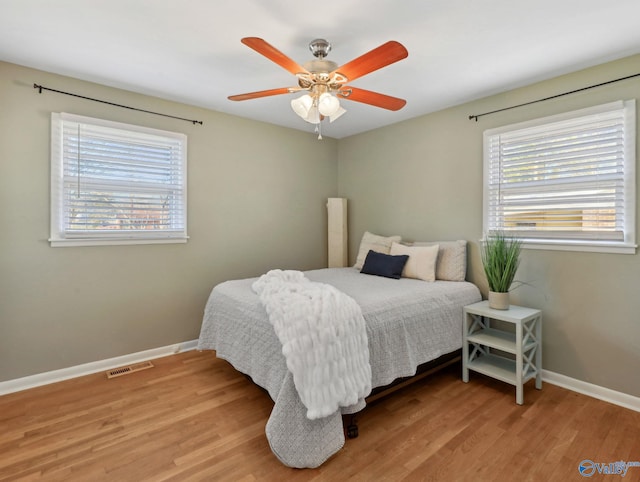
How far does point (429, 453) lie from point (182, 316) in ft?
8.21

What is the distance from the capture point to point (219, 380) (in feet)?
8.82

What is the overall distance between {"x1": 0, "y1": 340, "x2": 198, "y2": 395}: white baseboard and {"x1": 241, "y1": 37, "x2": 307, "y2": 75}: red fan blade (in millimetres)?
2742

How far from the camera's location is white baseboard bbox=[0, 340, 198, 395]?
252 cm

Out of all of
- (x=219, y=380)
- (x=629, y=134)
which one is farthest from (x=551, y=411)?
(x=219, y=380)

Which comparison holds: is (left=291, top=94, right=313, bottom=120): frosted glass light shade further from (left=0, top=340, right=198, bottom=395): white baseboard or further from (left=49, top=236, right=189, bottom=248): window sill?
(left=0, top=340, right=198, bottom=395): white baseboard

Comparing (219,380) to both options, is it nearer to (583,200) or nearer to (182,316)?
(182,316)

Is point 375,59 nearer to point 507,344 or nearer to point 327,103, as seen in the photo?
point 327,103

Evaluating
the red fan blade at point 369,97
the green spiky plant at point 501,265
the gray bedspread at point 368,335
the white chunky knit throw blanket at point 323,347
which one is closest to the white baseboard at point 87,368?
the gray bedspread at point 368,335

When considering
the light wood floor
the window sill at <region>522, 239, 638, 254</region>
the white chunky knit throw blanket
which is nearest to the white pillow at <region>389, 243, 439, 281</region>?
the window sill at <region>522, 239, 638, 254</region>

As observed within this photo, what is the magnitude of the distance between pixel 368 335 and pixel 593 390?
6.06 feet

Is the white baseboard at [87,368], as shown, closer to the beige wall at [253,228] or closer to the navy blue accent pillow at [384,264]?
the beige wall at [253,228]

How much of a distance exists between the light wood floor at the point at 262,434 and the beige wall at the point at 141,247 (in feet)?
1.43

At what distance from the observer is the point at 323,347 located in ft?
5.83

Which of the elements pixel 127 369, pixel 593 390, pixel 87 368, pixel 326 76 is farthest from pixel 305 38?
pixel 593 390
